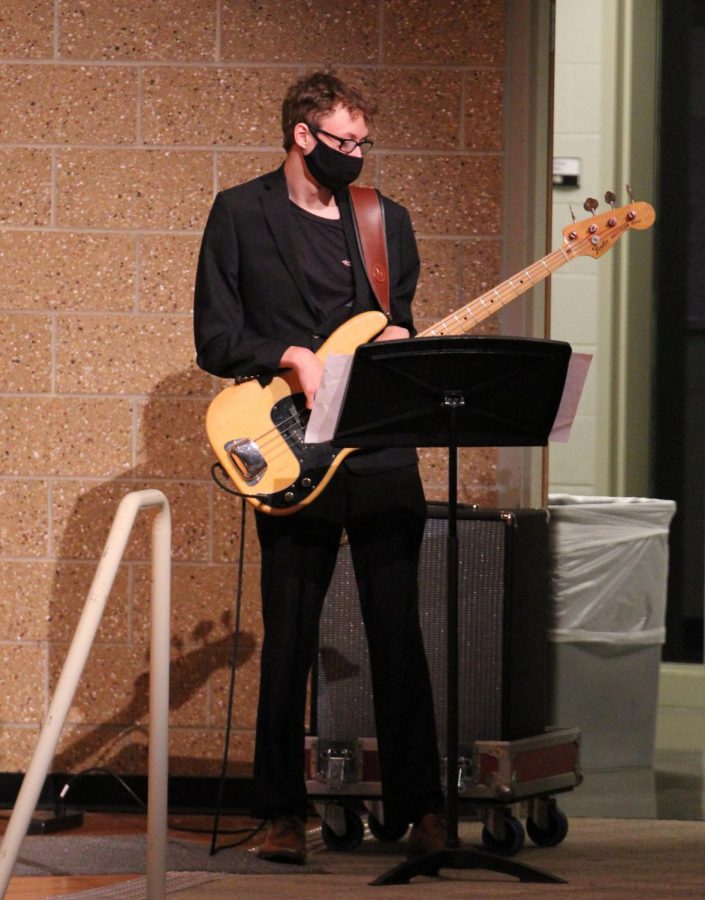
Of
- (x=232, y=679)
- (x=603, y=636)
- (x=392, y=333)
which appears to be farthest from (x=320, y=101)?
(x=603, y=636)

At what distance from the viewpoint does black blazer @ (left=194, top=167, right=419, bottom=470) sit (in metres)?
3.02

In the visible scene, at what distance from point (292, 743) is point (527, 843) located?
0.65m

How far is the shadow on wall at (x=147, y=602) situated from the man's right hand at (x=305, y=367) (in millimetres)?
904

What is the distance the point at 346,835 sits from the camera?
3.17 m

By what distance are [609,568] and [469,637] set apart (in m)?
0.81

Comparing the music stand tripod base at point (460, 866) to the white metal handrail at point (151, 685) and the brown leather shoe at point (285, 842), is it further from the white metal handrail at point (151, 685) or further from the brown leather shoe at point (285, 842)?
the white metal handrail at point (151, 685)

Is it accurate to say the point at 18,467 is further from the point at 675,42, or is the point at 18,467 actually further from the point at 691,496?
the point at 675,42

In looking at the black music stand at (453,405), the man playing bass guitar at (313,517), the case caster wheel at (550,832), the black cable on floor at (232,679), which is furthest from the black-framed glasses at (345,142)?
the case caster wheel at (550,832)

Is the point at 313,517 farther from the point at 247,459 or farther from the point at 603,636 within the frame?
the point at 603,636

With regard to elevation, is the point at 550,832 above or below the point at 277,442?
below

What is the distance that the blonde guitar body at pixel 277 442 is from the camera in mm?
2893

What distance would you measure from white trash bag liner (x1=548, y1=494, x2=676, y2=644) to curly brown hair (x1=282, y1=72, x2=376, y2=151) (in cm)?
131

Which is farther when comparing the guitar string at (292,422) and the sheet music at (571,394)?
the guitar string at (292,422)

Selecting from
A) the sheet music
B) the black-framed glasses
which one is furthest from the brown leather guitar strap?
the sheet music
